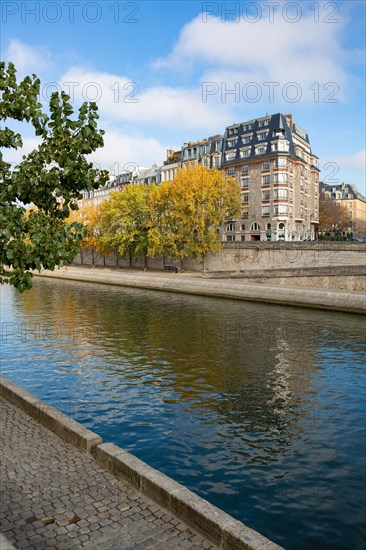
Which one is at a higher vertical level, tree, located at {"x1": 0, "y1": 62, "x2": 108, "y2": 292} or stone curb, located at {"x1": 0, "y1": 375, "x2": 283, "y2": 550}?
tree, located at {"x1": 0, "y1": 62, "x2": 108, "y2": 292}

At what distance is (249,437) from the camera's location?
480 inches

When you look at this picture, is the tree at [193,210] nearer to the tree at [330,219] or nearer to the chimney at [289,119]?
the chimney at [289,119]

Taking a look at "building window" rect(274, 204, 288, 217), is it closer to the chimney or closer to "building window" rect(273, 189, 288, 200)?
"building window" rect(273, 189, 288, 200)

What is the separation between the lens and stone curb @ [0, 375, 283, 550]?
6.00 m

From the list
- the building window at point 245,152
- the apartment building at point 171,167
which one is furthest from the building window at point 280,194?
the apartment building at point 171,167

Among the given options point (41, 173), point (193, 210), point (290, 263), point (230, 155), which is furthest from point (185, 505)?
point (230, 155)

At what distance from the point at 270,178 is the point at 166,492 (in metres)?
76.0

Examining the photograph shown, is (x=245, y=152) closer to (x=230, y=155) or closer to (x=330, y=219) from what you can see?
(x=230, y=155)

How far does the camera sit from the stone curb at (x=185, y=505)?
19.5 ft

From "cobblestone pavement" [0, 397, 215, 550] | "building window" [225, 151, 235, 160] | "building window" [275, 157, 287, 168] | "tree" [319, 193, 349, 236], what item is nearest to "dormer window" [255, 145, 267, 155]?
"building window" [275, 157, 287, 168]

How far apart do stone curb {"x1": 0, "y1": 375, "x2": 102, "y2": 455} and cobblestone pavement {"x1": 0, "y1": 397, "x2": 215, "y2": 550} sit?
0.21m

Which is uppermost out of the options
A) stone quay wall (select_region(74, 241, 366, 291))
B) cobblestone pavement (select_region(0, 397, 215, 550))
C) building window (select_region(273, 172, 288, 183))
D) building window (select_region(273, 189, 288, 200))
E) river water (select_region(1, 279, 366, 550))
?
building window (select_region(273, 172, 288, 183))

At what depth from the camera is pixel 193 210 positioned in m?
59.1

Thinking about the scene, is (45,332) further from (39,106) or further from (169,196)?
(169,196)
